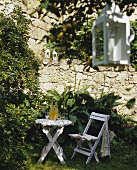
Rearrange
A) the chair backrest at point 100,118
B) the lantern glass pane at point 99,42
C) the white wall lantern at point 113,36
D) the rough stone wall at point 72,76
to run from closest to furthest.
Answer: the white wall lantern at point 113,36, the lantern glass pane at point 99,42, the chair backrest at point 100,118, the rough stone wall at point 72,76

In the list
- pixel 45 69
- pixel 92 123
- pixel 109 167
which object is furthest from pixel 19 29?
pixel 109 167

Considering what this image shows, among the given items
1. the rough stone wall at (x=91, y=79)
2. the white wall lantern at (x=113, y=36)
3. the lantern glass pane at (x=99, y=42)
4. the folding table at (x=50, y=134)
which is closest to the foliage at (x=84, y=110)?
the rough stone wall at (x=91, y=79)

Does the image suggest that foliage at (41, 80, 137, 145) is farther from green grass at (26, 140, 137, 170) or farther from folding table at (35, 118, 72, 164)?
folding table at (35, 118, 72, 164)

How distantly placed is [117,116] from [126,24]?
187 inches

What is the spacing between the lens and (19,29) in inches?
221

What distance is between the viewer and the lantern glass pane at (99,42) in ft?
6.37

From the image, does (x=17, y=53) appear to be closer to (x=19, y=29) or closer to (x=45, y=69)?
(x=19, y=29)

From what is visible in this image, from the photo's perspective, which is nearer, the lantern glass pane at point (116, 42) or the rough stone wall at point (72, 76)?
the lantern glass pane at point (116, 42)

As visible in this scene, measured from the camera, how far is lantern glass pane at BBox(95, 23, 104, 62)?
1.94m

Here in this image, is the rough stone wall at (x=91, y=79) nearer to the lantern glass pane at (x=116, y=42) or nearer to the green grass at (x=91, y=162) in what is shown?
the green grass at (x=91, y=162)

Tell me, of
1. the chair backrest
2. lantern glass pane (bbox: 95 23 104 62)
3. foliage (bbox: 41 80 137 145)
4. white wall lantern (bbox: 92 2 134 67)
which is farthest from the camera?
foliage (bbox: 41 80 137 145)

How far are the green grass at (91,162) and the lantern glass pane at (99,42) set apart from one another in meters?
3.20

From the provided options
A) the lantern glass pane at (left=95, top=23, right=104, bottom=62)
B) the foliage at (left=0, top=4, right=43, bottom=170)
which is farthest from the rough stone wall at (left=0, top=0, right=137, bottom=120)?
the lantern glass pane at (left=95, top=23, right=104, bottom=62)

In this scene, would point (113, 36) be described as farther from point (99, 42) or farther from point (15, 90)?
point (15, 90)
